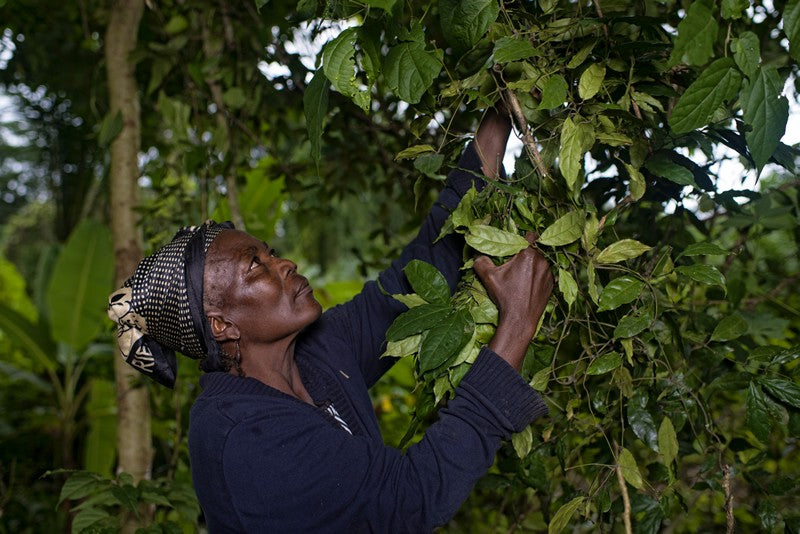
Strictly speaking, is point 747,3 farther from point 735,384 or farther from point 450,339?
point 735,384

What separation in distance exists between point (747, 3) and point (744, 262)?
57.8 inches

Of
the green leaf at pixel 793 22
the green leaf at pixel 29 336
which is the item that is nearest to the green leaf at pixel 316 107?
the green leaf at pixel 793 22

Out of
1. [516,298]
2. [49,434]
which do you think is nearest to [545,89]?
[516,298]

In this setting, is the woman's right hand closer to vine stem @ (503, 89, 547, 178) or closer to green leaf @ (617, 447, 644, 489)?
vine stem @ (503, 89, 547, 178)

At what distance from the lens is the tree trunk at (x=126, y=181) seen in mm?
2488

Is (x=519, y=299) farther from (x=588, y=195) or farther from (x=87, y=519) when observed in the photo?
(x=87, y=519)

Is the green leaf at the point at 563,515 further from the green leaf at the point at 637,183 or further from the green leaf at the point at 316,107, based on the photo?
the green leaf at the point at 316,107

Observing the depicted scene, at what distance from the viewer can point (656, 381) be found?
1.39m

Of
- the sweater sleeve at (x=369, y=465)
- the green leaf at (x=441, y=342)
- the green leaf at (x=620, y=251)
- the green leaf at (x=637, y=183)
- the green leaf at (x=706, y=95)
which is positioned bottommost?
the sweater sleeve at (x=369, y=465)

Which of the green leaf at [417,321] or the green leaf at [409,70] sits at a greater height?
the green leaf at [409,70]

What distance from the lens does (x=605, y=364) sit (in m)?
1.26

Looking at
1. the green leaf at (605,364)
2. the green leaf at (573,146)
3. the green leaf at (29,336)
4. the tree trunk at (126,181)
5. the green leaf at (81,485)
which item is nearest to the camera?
the green leaf at (573,146)

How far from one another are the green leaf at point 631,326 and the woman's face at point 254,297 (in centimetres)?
63

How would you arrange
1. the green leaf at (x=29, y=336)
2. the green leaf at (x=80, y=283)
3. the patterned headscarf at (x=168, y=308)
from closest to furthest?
the patterned headscarf at (x=168, y=308) → the green leaf at (x=80, y=283) → the green leaf at (x=29, y=336)
